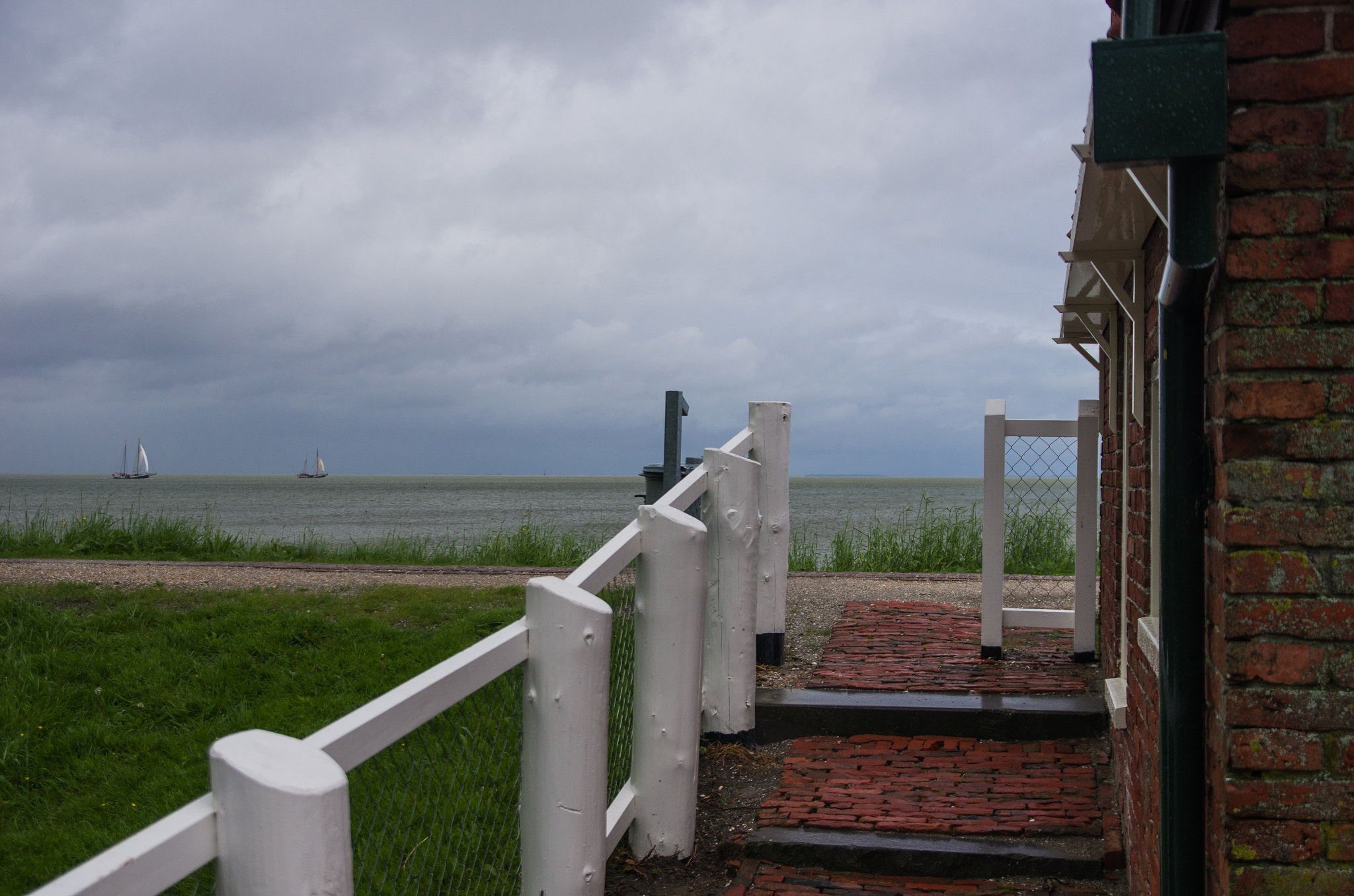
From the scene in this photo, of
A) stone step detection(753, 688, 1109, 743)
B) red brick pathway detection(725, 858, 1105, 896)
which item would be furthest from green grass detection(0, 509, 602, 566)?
red brick pathway detection(725, 858, 1105, 896)

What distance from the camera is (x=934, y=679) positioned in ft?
18.3

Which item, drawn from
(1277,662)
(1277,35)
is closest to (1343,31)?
(1277,35)

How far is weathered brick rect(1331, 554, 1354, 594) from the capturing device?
192cm

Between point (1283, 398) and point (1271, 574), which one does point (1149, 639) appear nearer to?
point (1271, 574)

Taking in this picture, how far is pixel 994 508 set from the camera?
5.98 meters

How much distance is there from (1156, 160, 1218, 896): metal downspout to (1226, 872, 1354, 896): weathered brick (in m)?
0.14

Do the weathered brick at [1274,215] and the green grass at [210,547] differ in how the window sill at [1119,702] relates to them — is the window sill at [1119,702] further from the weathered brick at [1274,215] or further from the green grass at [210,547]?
the green grass at [210,547]

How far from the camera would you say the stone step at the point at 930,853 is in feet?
12.4

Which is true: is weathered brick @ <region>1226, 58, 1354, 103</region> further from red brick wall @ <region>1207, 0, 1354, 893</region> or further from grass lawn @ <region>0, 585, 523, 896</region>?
grass lawn @ <region>0, 585, 523, 896</region>

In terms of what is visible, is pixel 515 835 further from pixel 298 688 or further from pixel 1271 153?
pixel 1271 153

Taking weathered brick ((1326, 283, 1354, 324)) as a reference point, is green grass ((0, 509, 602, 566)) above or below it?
below

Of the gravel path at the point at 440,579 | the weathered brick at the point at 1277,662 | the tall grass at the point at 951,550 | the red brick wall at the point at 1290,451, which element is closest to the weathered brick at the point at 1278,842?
the red brick wall at the point at 1290,451

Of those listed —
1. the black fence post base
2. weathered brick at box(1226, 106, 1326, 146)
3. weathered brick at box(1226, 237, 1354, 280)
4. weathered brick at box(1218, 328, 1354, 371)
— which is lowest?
the black fence post base

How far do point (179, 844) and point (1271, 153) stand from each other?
228 centimetres
